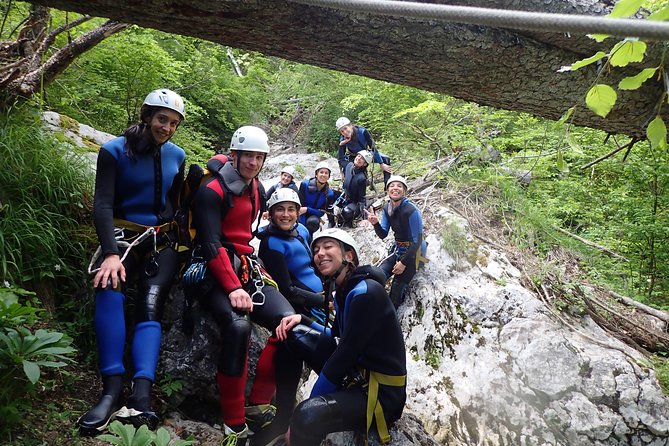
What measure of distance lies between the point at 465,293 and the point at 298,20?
5163mm

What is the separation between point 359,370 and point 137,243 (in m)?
2.15

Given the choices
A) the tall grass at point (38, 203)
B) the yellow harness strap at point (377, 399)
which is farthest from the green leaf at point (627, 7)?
the tall grass at point (38, 203)

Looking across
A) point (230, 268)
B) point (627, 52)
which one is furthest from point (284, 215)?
point (627, 52)

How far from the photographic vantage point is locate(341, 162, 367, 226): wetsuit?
30.2ft

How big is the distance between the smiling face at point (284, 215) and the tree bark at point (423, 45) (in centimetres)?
252

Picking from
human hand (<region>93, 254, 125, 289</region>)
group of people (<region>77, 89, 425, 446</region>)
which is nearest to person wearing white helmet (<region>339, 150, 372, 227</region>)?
group of people (<region>77, 89, 425, 446</region>)

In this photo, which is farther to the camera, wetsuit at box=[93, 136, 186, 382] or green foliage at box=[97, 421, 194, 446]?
wetsuit at box=[93, 136, 186, 382]

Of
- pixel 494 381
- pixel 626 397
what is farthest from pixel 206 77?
pixel 626 397

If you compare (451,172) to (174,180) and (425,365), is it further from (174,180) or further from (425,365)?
(174,180)

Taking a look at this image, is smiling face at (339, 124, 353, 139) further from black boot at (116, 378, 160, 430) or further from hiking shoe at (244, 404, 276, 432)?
black boot at (116, 378, 160, 430)

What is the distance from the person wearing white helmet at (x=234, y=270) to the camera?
3.39 meters

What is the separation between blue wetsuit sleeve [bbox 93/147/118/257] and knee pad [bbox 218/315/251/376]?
3.63ft

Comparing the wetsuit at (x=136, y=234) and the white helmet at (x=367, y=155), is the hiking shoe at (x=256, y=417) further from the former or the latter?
the white helmet at (x=367, y=155)

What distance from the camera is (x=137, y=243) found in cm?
350
